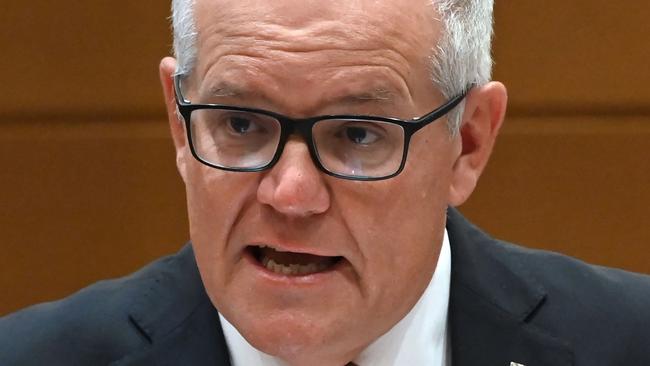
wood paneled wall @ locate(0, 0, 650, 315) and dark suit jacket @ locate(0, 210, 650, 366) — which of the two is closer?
dark suit jacket @ locate(0, 210, 650, 366)

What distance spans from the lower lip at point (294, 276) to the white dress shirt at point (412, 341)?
0.79 feet

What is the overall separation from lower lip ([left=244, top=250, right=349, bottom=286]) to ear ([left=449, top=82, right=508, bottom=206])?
27cm

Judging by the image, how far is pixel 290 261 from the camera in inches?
59.9

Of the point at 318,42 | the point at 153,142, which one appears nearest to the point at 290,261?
the point at 318,42

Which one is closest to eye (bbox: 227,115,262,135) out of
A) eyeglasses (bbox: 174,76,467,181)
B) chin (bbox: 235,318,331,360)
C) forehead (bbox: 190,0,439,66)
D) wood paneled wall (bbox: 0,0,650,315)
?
eyeglasses (bbox: 174,76,467,181)

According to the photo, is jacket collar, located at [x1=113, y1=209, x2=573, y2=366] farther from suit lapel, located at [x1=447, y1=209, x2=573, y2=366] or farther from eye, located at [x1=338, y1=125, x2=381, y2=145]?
eye, located at [x1=338, y1=125, x2=381, y2=145]

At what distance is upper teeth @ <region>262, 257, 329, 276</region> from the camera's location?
150cm

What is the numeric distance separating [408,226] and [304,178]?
0.20 metres

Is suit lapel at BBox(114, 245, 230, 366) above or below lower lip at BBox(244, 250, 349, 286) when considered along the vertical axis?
below

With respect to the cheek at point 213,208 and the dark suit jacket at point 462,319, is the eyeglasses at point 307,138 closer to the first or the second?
the cheek at point 213,208

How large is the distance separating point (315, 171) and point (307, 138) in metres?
0.05

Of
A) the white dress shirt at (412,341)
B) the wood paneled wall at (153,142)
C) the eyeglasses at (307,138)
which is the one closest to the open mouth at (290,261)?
the eyeglasses at (307,138)

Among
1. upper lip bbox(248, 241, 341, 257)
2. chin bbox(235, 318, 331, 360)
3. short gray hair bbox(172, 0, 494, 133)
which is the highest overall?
short gray hair bbox(172, 0, 494, 133)

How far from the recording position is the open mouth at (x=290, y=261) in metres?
1.51
